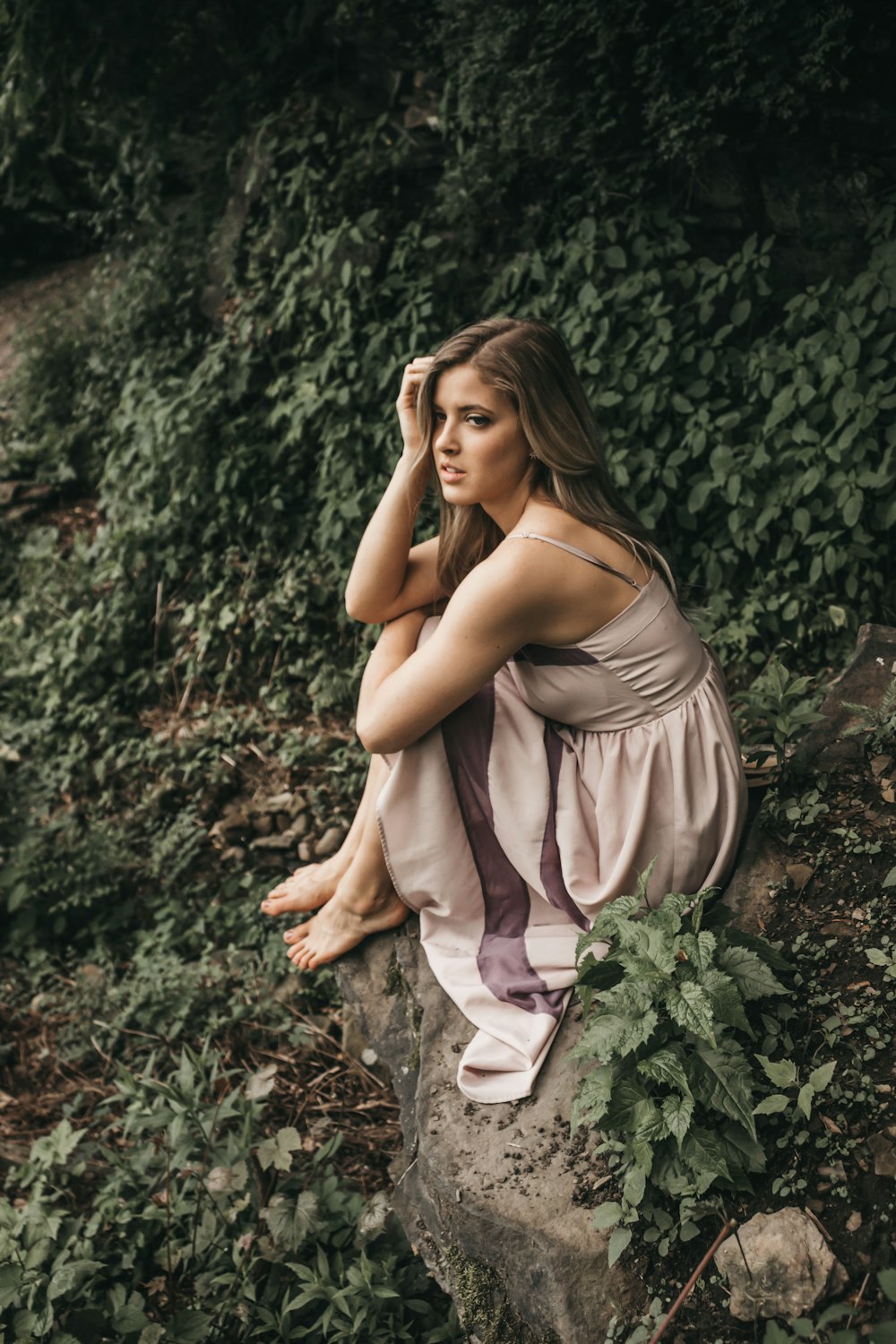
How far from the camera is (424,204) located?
4820 millimetres

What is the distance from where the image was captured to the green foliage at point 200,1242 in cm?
251

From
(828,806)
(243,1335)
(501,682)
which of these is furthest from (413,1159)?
(828,806)

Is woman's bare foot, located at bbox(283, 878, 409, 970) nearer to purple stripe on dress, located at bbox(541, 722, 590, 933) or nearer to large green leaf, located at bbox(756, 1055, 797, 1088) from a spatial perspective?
purple stripe on dress, located at bbox(541, 722, 590, 933)

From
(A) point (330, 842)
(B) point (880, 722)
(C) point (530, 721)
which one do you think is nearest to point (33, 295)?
(A) point (330, 842)

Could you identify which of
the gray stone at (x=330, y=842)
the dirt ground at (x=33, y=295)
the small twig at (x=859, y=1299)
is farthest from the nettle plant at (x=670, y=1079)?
the dirt ground at (x=33, y=295)

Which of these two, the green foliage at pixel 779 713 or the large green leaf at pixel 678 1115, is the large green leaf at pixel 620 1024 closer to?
the large green leaf at pixel 678 1115

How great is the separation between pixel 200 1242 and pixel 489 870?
4.24 feet

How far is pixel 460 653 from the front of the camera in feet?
7.79

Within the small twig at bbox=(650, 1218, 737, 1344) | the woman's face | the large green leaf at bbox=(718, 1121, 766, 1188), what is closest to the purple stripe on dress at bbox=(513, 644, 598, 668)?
the woman's face

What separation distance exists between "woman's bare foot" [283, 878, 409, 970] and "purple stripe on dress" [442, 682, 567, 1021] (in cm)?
32

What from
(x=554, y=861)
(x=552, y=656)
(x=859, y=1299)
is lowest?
(x=859, y=1299)

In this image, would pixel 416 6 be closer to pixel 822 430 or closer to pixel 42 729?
pixel 822 430

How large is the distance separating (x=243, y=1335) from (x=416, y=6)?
5.23m

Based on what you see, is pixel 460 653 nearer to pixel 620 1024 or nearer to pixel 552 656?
pixel 552 656
